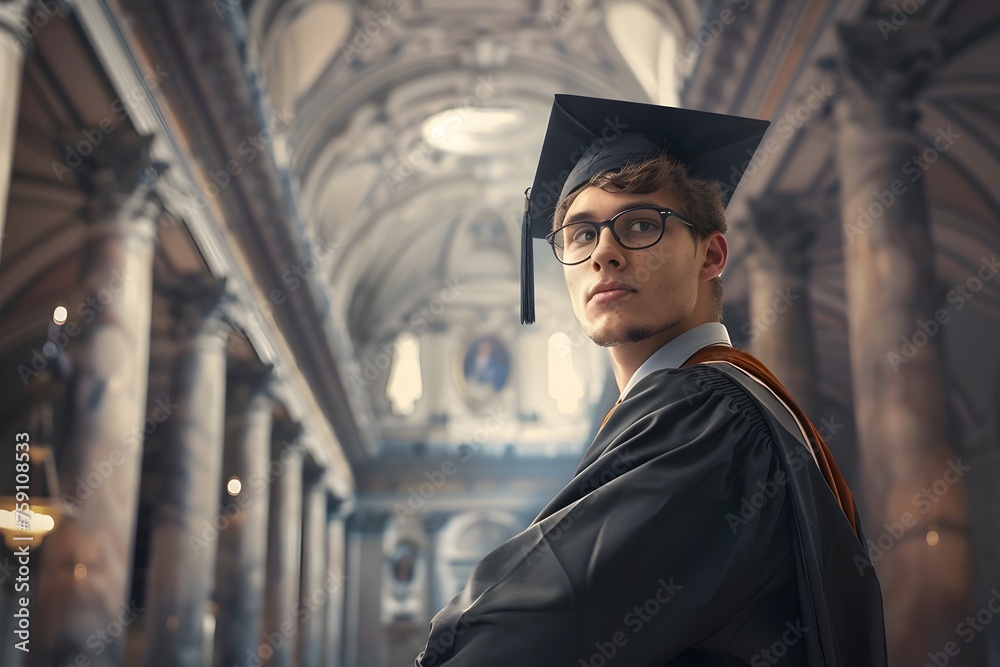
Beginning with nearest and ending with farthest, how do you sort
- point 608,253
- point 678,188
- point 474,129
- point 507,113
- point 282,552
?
point 608,253 < point 678,188 < point 282,552 < point 507,113 < point 474,129

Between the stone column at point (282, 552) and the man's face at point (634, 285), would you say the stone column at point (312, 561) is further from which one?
the man's face at point (634, 285)

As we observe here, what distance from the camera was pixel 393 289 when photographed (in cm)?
2284

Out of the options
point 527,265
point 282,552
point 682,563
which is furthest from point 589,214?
point 282,552

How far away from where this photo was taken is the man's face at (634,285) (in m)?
1.61

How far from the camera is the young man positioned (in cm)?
126

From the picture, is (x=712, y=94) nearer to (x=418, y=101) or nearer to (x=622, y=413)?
(x=418, y=101)

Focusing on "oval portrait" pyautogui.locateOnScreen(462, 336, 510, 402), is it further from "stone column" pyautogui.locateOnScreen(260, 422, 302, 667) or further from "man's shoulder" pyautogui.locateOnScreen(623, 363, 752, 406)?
"man's shoulder" pyautogui.locateOnScreen(623, 363, 752, 406)

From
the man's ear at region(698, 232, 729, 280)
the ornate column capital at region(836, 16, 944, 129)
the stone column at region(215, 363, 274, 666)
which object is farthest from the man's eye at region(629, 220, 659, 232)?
the stone column at region(215, 363, 274, 666)

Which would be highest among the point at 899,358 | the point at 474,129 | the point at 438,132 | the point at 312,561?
the point at 474,129

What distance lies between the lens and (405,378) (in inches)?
Answer: 942

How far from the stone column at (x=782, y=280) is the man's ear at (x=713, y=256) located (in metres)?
7.94

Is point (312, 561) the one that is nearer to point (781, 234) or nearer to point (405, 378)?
point (405, 378)

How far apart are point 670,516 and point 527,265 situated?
1.00 metres

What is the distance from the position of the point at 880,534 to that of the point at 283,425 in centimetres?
1185
